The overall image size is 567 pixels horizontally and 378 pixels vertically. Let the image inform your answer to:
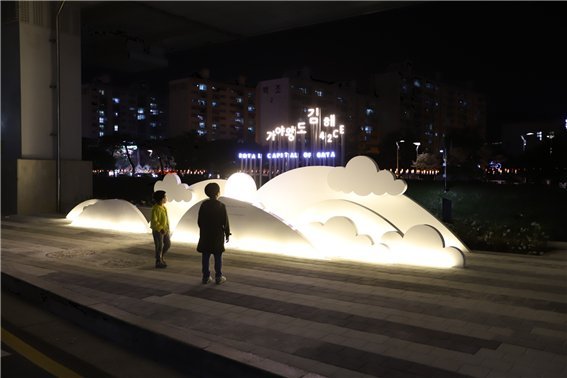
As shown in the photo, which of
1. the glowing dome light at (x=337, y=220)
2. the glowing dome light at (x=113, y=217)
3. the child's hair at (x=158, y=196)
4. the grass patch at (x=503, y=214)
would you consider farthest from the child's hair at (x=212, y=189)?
the glowing dome light at (x=113, y=217)

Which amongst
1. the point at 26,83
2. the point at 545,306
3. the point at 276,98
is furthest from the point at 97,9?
the point at 276,98

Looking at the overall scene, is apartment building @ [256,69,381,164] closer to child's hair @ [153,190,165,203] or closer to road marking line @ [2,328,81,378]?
child's hair @ [153,190,165,203]

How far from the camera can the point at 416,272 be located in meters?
8.86

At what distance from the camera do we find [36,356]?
523 cm

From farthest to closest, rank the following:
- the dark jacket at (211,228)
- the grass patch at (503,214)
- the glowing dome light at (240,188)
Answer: the glowing dome light at (240,188)
the grass patch at (503,214)
the dark jacket at (211,228)

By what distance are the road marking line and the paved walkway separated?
2.72 feet

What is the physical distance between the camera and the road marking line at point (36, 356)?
15.7ft

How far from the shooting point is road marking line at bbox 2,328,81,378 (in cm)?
480

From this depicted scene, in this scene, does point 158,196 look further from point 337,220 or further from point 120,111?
point 120,111

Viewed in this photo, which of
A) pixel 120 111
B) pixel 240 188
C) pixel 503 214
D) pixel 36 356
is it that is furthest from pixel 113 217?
pixel 120 111

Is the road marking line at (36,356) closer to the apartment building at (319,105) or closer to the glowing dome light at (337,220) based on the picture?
the glowing dome light at (337,220)

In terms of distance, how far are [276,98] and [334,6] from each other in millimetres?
68367

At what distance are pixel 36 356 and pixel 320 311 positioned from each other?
335cm

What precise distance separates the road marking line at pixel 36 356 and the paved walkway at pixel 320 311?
0.83 m
